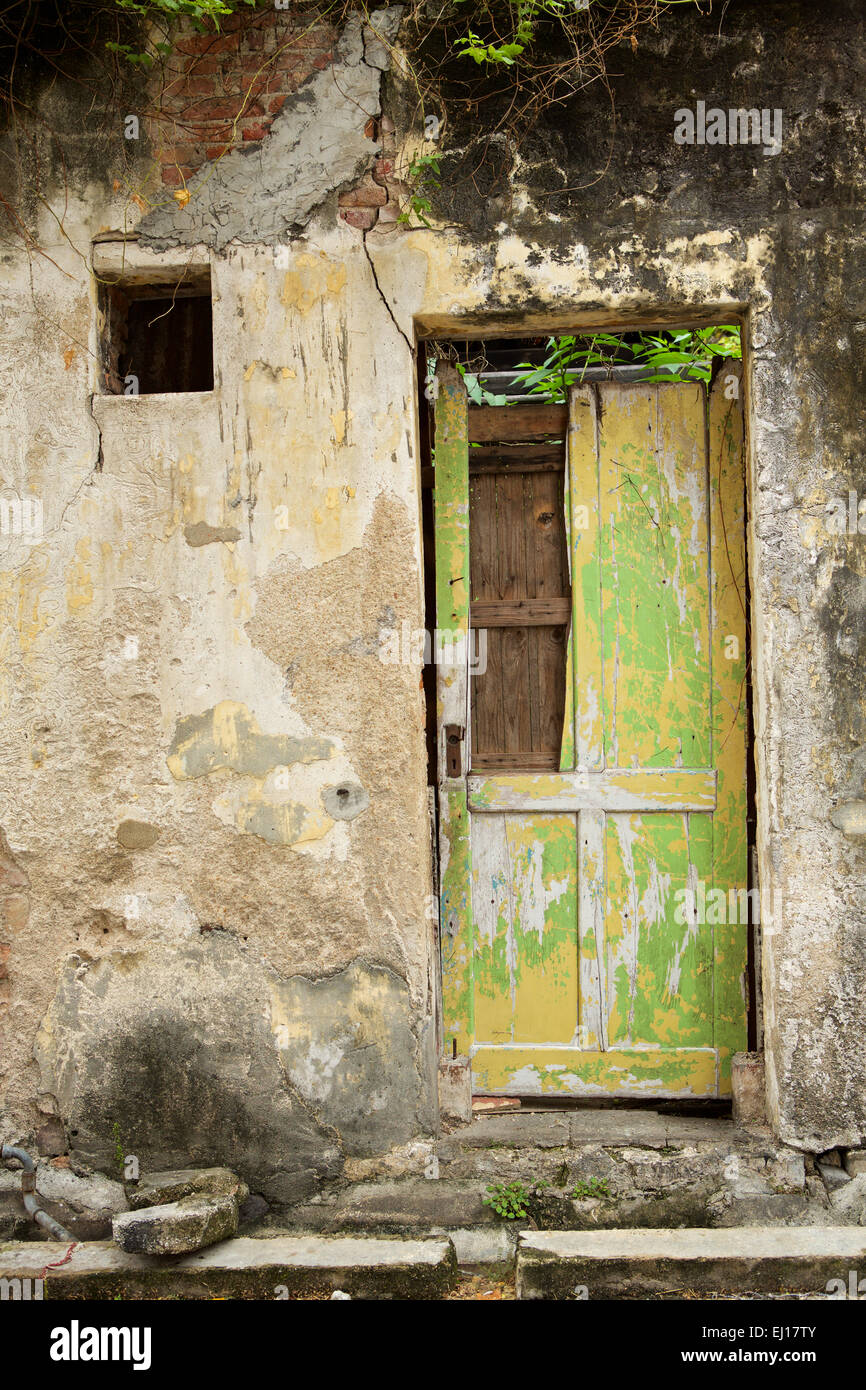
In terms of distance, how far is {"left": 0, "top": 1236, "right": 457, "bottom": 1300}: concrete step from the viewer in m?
2.70

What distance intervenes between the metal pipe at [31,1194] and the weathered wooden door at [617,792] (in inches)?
52.1

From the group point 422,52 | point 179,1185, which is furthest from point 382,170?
point 179,1185

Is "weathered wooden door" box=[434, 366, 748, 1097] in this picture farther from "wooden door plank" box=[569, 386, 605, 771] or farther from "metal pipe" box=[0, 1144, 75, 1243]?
"metal pipe" box=[0, 1144, 75, 1243]

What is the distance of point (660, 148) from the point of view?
3.00 m

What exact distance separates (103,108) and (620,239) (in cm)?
165

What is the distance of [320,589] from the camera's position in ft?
10.0

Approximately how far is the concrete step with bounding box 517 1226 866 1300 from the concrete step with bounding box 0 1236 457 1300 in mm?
260

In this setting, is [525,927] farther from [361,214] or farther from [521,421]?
[361,214]

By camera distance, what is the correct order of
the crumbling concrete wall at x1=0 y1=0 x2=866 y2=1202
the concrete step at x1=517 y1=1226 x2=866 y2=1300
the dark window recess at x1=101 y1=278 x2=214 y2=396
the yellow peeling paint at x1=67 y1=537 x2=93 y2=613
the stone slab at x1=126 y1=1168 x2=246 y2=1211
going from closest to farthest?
the concrete step at x1=517 y1=1226 x2=866 y2=1300
the stone slab at x1=126 y1=1168 x2=246 y2=1211
the crumbling concrete wall at x1=0 y1=0 x2=866 y2=1202
the yellow peeling paint at x1=67 y1=537 x2=93 y2=613
the dark window recess at x1=101 y1=278 x2=214 y2=396

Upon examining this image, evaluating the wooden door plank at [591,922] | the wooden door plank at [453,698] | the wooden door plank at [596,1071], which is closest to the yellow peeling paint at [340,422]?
the wooden door plank at [453,698]

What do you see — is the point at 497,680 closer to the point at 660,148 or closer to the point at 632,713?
the point at 632,713

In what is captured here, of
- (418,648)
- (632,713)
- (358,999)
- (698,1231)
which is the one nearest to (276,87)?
(418,648)

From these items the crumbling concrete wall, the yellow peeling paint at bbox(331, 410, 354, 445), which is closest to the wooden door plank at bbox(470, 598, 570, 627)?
the crumbling concrete wall

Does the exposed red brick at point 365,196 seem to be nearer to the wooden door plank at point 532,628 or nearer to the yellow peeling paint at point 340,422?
the yellow peeling paint at point 340,422
